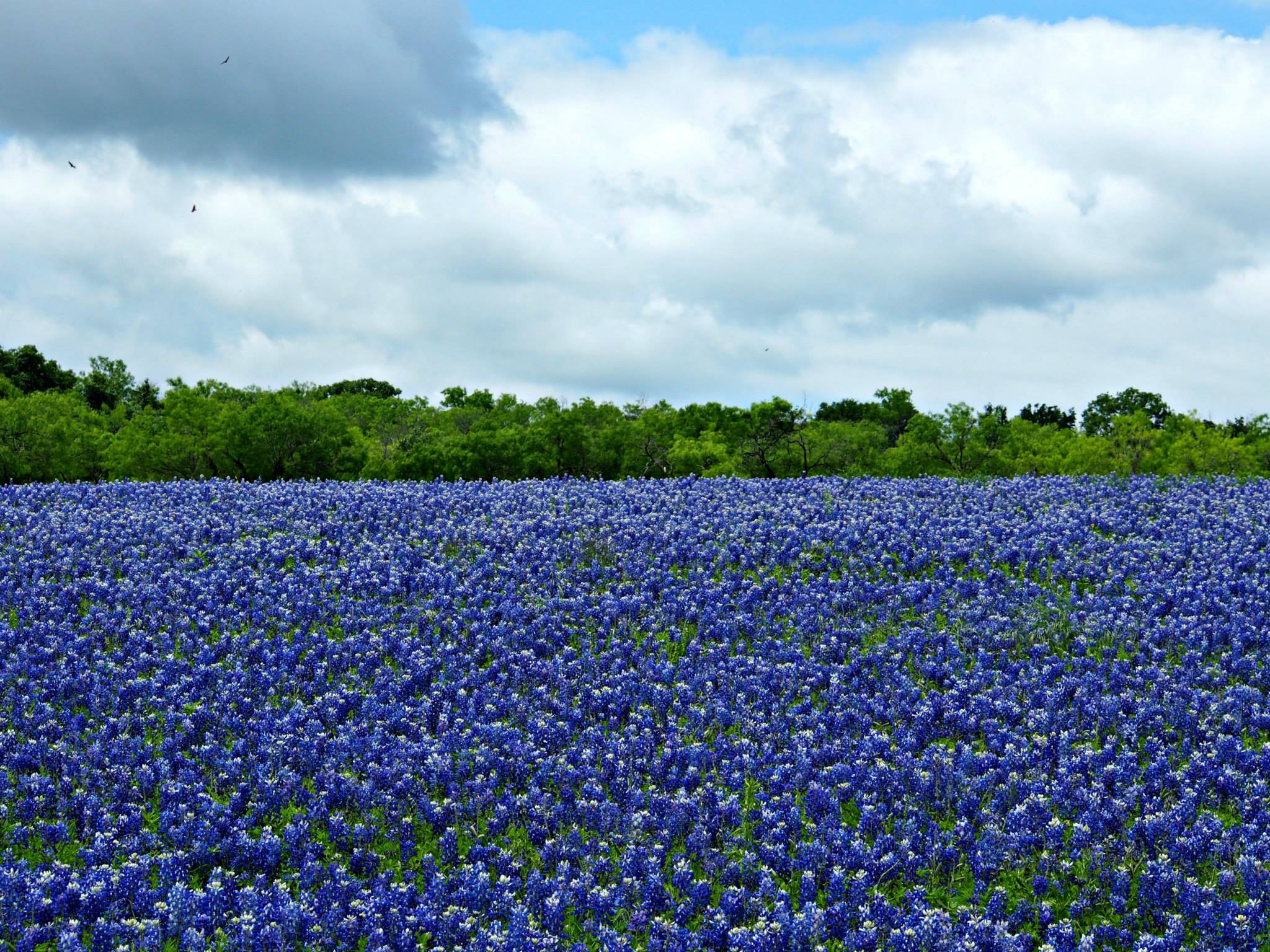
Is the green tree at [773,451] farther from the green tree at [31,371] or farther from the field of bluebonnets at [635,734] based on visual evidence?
the green tree at [31,371]

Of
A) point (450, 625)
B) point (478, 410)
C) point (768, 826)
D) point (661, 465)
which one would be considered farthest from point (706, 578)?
point (478, 410)

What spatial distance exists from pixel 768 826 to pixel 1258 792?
500 cm

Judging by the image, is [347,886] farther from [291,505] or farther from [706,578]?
[291,505]

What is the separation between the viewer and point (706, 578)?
16188mm

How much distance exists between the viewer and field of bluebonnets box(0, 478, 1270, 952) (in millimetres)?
8508

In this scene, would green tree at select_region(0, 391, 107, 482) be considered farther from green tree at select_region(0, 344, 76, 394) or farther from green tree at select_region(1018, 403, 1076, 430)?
green tree at select_region(1018, 403, 1076, 430)

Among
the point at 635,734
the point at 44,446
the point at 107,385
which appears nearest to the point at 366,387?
the point at 107,385

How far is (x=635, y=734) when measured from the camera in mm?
11539

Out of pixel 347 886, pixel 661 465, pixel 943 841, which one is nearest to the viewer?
pixel 347 886

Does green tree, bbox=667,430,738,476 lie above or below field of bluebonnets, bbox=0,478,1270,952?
above

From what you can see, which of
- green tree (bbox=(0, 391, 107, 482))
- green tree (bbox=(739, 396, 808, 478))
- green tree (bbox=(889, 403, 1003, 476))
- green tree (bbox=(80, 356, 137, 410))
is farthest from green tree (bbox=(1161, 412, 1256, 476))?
green tree (bbox=(80, 356, 137, 410))

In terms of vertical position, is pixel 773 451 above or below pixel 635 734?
above

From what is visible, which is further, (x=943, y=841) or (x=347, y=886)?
(x=943, y=841)

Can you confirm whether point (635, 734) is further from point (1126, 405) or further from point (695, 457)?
point (1126, 405)
